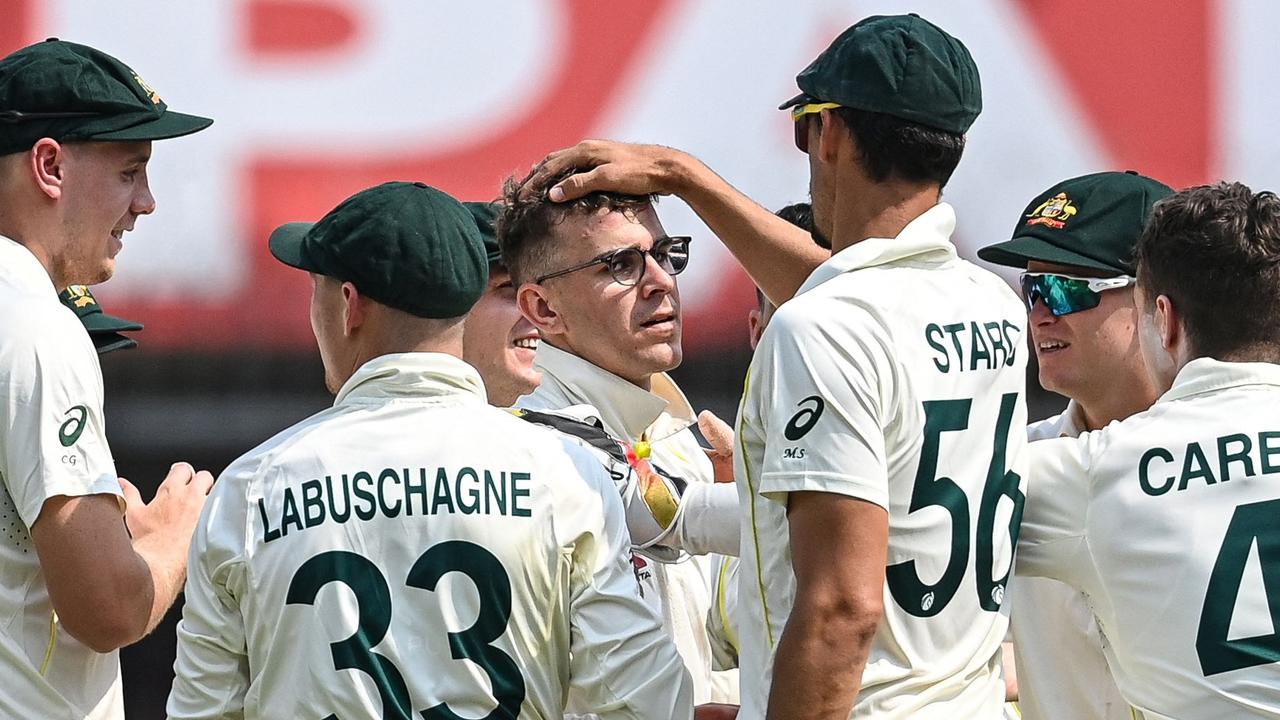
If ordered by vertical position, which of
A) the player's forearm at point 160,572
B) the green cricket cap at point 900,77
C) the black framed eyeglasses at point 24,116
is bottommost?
the player's forearm at point 160,572

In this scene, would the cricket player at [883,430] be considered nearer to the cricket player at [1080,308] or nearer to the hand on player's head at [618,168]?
the hand on player's head at [618,168]

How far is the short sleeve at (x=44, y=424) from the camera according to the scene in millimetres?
2643

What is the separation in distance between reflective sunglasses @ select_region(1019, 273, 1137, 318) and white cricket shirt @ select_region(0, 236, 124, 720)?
193cm

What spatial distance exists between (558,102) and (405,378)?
246 cm

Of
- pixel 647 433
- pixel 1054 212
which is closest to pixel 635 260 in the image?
pixel 647 433

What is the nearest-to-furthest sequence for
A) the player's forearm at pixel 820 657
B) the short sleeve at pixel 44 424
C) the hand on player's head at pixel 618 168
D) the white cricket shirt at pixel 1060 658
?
the player's forearm at pixel 820 657, the short sleeve at pixel 44 424, the hand on player's head at pixel 618 168, the white cricket shirt at pixel 1060 658

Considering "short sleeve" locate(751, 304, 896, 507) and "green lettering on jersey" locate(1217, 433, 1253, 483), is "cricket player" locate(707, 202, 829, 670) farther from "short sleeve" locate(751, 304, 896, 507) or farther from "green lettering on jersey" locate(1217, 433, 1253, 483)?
"green lettering on jersey" locate(1217, 433, 1253, 483)

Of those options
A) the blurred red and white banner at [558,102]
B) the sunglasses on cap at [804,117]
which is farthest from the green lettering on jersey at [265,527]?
the blurred red and white banner at [558,102]

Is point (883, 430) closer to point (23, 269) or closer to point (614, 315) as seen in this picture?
point (614, 315)

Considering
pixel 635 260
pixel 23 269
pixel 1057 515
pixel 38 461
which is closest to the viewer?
pixel 1057 515

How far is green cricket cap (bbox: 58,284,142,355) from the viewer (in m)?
3.75

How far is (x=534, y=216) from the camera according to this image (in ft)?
11.2

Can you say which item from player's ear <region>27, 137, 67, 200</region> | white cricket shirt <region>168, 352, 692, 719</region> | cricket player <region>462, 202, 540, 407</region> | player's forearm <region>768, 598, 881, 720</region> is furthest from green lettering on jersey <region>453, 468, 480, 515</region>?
cricket player <region>462, 202, 540, 407</region>

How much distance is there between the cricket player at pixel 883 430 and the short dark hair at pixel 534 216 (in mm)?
801
